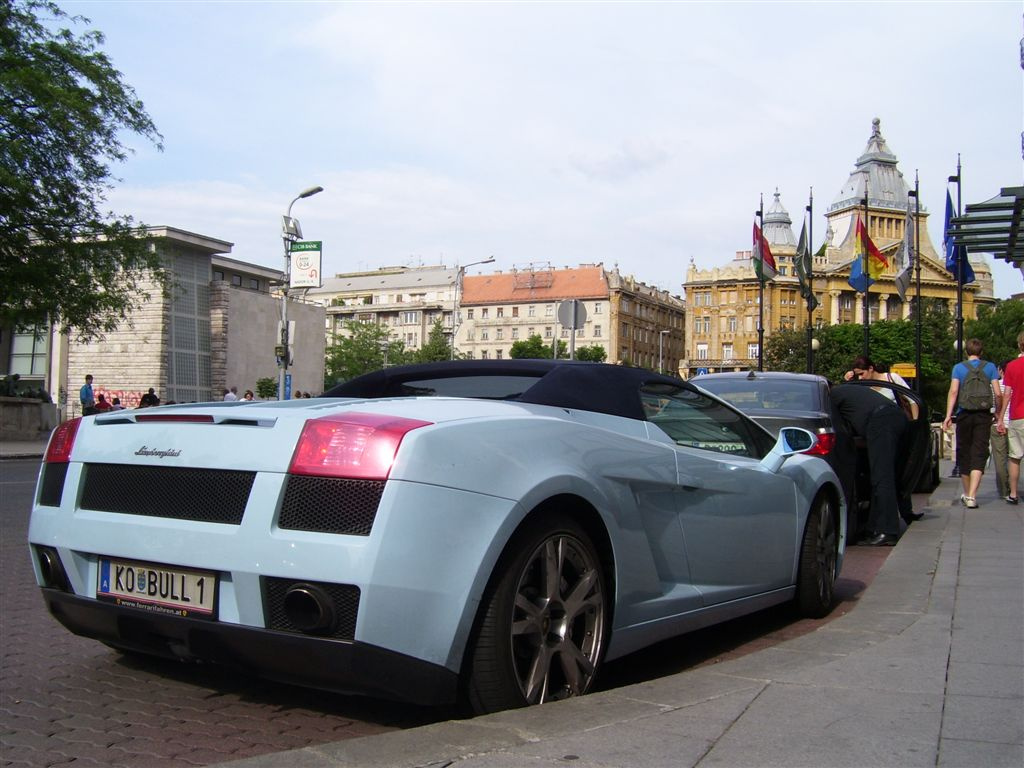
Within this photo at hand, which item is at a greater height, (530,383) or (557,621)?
(530,383)

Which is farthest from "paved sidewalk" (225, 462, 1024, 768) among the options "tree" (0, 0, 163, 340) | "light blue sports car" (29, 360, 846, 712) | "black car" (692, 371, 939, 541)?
"tree" (0, 0, 163, 340)

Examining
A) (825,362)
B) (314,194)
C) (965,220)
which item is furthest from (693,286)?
(965,220)

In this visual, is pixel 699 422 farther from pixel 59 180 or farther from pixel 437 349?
pixel 437 349

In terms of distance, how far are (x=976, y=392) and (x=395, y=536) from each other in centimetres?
967

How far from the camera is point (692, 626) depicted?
4.12m

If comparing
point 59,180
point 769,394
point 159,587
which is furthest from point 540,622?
point 59,180

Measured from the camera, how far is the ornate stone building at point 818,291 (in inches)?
4688

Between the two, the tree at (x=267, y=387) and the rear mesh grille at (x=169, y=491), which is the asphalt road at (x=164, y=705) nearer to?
the rear mesh grille at (x=169, y=491)

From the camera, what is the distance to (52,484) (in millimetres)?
3646

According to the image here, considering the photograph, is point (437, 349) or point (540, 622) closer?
point (540, 622)

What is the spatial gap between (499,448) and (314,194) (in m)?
33.7

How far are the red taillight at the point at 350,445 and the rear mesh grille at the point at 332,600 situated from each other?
1.07 ft

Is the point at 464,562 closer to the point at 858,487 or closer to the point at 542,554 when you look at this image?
the point at 542,554

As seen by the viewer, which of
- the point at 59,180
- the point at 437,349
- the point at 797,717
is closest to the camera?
the point at 797,717
